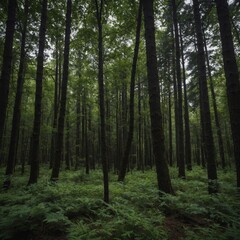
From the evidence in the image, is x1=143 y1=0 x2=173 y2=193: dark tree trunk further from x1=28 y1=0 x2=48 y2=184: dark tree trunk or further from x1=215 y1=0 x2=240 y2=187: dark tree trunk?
x1=28 y1=0 x2=48 y2=184: dark tree trunk

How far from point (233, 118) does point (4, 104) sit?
6539mm

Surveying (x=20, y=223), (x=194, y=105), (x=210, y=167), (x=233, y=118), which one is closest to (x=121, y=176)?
(x=210, y=167)

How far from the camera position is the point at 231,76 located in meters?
5.92

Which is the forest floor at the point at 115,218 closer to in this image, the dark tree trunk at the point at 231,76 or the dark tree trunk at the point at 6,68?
the dark tree trunk at the point at 231,76

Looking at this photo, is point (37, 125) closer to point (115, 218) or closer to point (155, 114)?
point (155, 114)

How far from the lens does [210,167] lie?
689 centimetres

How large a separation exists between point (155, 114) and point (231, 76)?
2.65m

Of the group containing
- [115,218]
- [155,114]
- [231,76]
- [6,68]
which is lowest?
[115,218]

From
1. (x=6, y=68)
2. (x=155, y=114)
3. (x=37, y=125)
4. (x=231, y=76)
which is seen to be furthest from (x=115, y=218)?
(x=37, y=125)

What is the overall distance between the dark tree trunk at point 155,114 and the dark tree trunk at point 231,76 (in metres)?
2.21

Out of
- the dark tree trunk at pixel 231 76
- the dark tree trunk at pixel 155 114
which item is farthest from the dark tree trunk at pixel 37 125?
the dark tree trunk at pixel 231 76

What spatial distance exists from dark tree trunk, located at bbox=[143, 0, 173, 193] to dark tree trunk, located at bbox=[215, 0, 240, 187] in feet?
7.24

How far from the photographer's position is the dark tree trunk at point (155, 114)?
5.84 metres

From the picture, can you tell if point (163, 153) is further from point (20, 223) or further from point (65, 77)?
point (65, 77)
